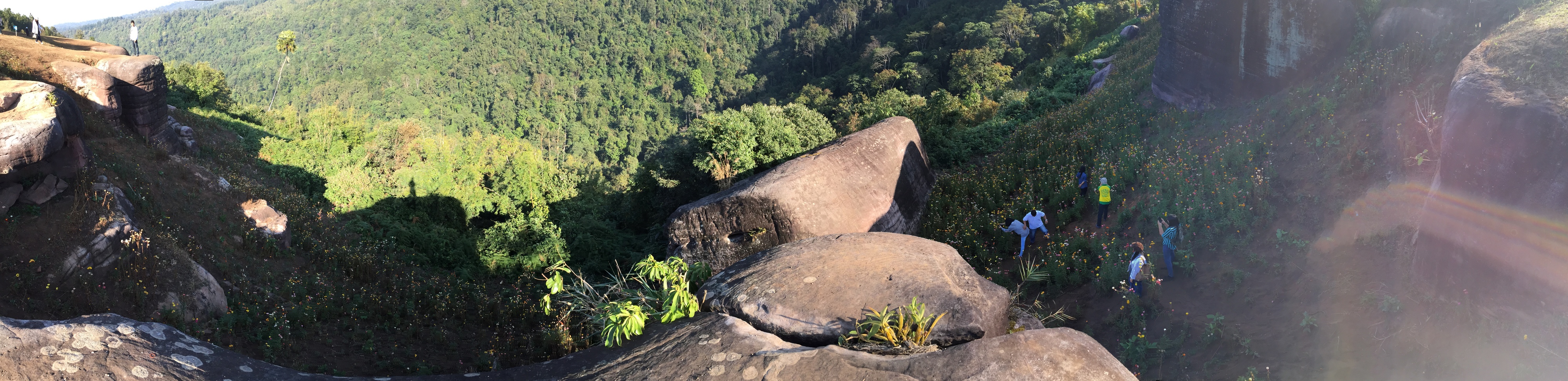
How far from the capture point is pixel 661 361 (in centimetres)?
466

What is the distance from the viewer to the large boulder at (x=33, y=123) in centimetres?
771

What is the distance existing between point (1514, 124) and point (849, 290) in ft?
19.4

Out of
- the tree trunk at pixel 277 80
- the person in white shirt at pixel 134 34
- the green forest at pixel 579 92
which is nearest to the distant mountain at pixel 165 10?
the green forest at pixel 579 92

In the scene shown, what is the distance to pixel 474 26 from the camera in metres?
101

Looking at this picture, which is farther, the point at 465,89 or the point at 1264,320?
the point at 465,89

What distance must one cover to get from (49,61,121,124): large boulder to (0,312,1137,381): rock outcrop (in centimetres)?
1212

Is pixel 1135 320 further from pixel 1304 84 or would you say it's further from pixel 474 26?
pixel 474 26

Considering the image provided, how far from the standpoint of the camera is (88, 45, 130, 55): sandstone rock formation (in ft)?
54.4

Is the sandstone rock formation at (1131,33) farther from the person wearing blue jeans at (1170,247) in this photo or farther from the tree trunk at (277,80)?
the tree trunk at (277,80)

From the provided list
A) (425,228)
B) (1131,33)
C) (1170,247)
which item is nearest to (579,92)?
(1131,33)

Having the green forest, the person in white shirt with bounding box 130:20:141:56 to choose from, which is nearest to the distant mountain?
the green forest

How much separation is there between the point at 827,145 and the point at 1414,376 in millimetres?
8137

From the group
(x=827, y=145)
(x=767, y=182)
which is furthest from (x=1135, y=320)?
(x=827, y=145)

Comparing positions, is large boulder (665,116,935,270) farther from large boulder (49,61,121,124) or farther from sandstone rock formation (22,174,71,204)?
large boulder (49,61,121,124)
